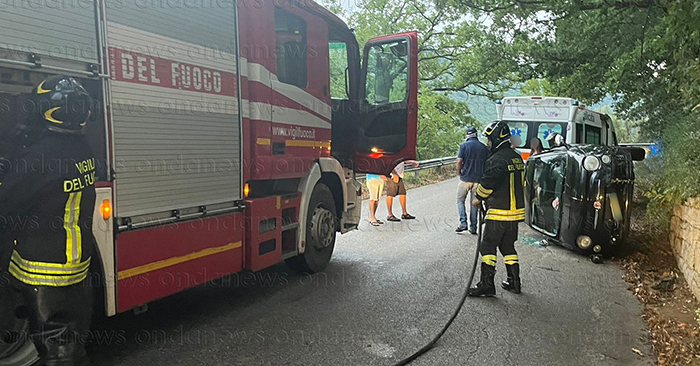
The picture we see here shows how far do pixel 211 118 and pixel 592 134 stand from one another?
12.0 metres

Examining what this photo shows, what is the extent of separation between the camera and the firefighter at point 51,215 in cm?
242

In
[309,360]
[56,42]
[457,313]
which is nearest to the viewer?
[56,42]

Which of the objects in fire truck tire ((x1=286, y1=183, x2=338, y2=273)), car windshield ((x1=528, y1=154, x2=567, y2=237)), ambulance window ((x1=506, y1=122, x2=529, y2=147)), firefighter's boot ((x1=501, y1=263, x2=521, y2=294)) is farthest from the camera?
ambulance window ((x1=506, y1=122, x2=529, y2=147))

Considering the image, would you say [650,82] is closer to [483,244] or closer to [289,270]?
[483,244]

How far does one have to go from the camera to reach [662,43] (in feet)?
21.5

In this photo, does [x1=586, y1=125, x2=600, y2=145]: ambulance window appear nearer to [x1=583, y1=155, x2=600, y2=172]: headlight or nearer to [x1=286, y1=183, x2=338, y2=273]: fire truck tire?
[x1=583, y1=155, x2=600, y2=172]: headlight

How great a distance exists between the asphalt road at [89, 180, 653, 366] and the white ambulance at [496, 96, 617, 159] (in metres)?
6.24

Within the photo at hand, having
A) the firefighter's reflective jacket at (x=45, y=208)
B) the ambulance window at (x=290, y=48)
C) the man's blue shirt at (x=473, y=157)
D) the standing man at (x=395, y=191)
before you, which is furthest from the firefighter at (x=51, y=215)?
the standing man at (x=395, y=191)

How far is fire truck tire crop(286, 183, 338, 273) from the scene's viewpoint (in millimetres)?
5523

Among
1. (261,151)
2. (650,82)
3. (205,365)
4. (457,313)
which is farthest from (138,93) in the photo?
(650,82)

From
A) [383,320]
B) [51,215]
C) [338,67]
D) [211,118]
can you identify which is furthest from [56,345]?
[338,67]

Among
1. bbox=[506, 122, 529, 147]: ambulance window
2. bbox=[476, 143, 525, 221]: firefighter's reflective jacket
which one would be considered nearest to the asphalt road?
bbox=[476, 143, 525, 221]: firefighter's reflective jacket

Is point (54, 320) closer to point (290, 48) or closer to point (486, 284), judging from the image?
point (290, 48)

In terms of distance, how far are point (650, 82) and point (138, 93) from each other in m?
10.5
